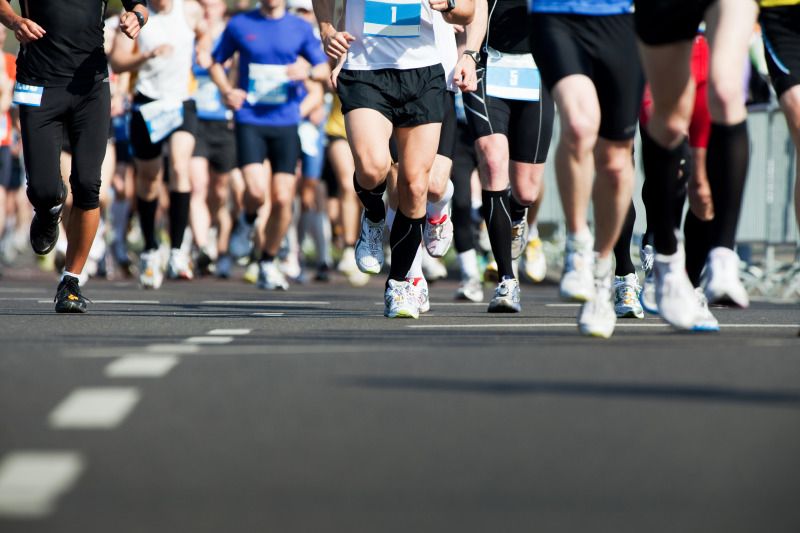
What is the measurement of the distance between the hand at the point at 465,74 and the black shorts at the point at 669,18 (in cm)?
253

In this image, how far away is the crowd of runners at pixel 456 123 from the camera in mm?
6949

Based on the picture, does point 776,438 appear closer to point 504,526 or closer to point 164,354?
point 504,526

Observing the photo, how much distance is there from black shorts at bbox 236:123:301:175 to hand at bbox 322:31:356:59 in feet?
18.7

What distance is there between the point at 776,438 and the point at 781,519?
2.72 ft

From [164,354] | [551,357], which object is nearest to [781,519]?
[551,357]

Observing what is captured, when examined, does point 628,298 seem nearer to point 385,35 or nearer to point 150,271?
point 385,35

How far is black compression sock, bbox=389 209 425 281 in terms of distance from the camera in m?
9.22

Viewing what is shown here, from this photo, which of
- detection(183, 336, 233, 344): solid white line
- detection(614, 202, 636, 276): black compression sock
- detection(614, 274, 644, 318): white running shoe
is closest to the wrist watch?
detection(614, 202, 636, 276): black compression sock

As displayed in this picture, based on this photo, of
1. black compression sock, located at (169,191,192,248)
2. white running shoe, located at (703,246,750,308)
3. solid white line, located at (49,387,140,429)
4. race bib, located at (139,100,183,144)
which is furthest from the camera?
black compression sock, located at (169,191,192,248)

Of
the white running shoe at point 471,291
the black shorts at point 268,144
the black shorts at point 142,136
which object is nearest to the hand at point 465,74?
the white running shoe at point 471,291

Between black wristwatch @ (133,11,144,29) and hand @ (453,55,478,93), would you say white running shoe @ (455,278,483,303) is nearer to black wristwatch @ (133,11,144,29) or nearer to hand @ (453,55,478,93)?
hand @ (453,55,478,93)

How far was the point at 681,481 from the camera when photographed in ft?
11.9

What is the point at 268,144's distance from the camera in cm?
1448

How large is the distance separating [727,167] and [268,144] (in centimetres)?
800
